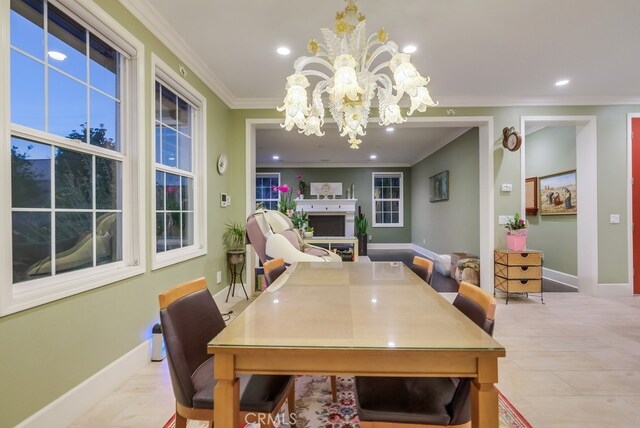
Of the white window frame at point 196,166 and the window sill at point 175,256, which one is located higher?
the white window frame at point 196,166

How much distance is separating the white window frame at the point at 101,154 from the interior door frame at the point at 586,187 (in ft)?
14.0

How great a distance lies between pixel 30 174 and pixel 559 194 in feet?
19.2

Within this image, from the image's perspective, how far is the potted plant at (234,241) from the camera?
3.74 m

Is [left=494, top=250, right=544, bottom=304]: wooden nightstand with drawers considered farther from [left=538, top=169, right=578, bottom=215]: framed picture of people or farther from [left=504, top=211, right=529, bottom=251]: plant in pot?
[left=538, top=169, right=578, bottom=215]: framed picture of people

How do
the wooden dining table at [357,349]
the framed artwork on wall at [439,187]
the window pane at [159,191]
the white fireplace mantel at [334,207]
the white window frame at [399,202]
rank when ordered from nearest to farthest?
1. the wooden dining table at [357,349]
2. the window pane at [159,191]
3. the framed artwork on wall at [439,187]
4. the white fireplace mantel at [334,207]
5. the white window frame at [399,202]

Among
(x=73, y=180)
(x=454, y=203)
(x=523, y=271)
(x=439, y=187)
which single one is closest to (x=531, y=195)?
(x=454, y=203)

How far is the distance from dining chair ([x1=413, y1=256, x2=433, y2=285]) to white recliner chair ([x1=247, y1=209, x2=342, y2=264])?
1045 millimetres

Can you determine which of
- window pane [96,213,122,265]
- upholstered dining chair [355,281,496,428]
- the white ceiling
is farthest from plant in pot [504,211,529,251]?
window pane [96,213,122,265]

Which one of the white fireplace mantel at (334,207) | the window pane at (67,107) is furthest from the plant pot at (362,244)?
the window pane at (67,107)

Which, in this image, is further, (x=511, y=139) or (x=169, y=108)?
(x=511, y=139)

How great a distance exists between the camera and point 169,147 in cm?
280

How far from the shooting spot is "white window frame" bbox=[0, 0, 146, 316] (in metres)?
1.31

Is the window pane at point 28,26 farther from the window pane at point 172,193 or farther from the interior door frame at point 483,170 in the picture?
the interior door frame at point 483,170

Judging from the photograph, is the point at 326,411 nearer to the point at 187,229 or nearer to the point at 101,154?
the point at 101,154
